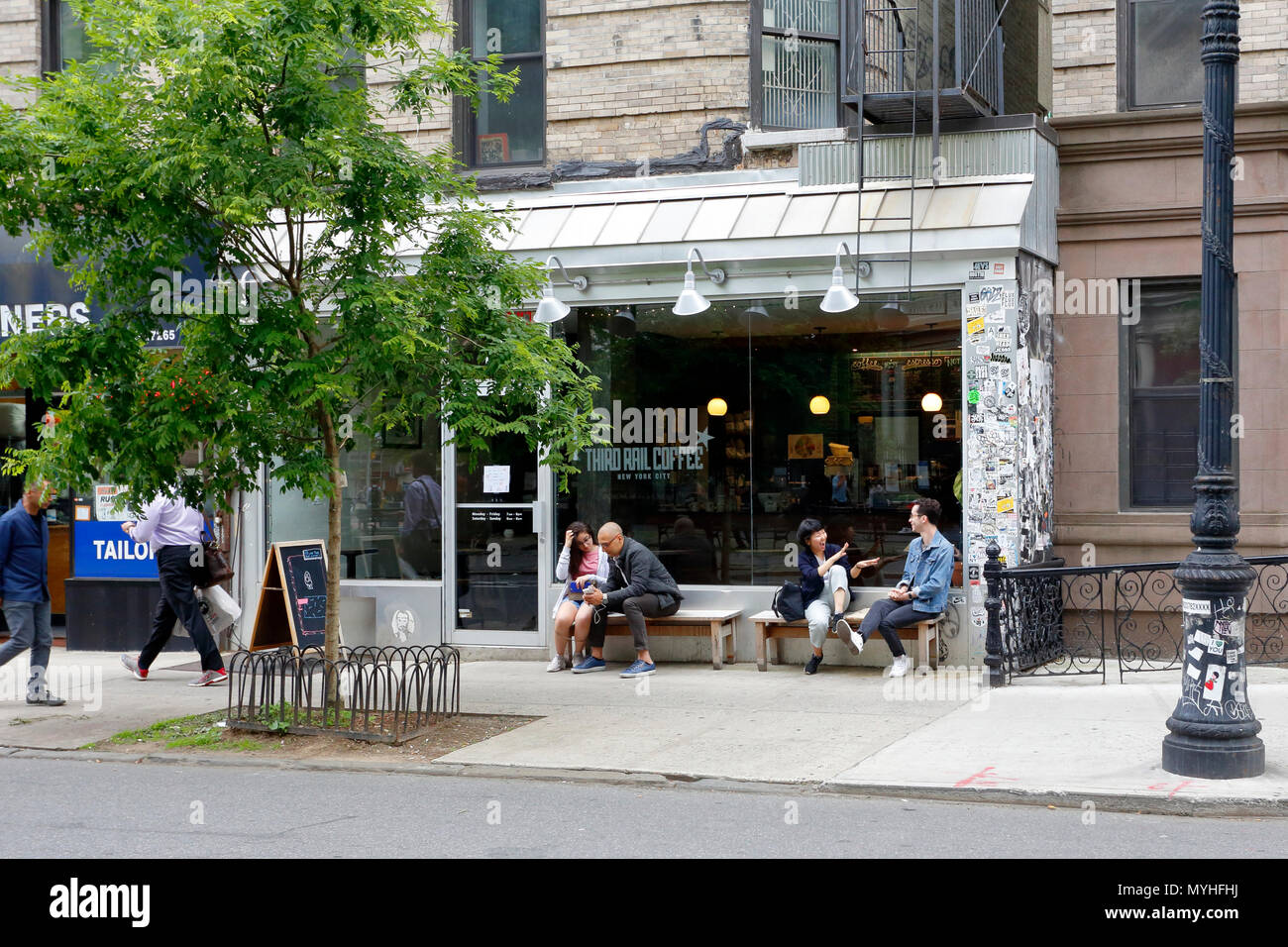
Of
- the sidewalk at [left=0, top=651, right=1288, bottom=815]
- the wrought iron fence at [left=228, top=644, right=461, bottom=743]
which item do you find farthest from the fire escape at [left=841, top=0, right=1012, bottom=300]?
the wrought iron fence at [left=228, top=644, right=461, bottom=743]

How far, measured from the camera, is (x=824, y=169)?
12.6 m

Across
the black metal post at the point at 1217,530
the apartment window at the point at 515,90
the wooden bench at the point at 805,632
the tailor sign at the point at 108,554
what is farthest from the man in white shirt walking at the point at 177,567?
the black metal post at the point at 1217,530

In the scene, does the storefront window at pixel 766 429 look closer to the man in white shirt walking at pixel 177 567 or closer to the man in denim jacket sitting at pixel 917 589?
the man in denim jacket sitting at pixel 917 589

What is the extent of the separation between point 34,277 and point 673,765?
966 cm

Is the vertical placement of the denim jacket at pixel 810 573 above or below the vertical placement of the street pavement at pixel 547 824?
above

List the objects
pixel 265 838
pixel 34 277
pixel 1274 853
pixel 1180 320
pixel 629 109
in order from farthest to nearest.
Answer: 1. pixel 34 277
2. pixel 629 109
3. pixel 1180 320
4. pixel 265 838
5. pixel 1274 853

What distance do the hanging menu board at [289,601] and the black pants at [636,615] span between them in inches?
101

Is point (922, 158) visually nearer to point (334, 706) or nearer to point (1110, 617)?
point (1110, 617)

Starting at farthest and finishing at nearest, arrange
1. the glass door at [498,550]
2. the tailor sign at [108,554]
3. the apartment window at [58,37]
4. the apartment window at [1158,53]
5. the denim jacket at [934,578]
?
the apartment window at [58,37], the tailor sign at [108,554], the glass door at [498,550], the apartment window at [1158,53], the denim jacket at [934,578]

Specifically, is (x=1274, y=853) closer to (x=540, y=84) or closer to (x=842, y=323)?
(x=842, y=323)

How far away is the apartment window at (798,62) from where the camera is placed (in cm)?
1288

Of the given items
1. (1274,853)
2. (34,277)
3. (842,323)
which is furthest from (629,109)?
(1274,853)

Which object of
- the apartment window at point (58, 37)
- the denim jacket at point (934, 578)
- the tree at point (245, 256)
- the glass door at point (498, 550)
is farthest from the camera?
the apartment window at point (58, 37)

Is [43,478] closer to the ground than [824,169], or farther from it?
closer to the ground
